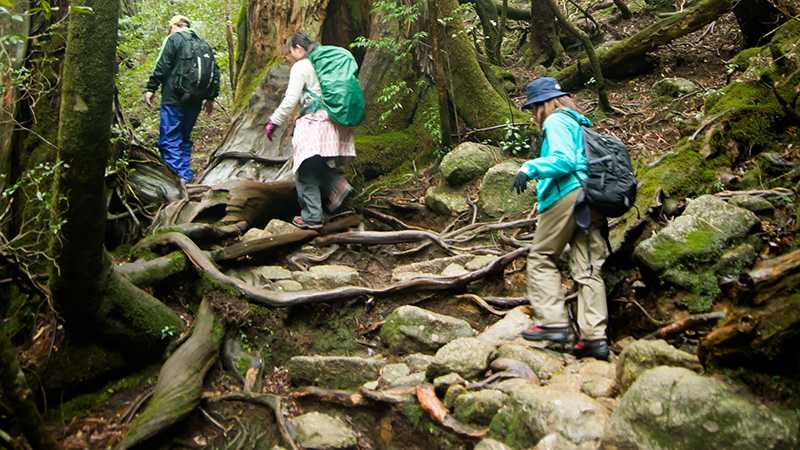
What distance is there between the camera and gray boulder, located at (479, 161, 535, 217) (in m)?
7.84

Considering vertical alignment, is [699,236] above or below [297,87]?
below

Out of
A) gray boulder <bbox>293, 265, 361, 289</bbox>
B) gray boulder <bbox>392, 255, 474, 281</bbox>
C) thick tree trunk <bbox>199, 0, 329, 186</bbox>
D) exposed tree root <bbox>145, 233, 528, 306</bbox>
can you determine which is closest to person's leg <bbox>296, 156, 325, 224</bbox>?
thick tree trunk <bbox>199, 0, 329, 186</bbox>

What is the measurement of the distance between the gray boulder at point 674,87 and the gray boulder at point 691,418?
7.87 m

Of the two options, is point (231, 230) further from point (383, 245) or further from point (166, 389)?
point (166, 389)

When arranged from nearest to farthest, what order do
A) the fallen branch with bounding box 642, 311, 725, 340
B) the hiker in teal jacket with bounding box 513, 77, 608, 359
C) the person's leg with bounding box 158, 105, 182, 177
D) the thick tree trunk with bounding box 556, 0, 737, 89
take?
the fallen branch with bounding box 642, 311, 725, 340 → the hiker in teal jacket with bounding box 513, 77, 608, 359 → the person's leg with bounding box 158, 105, 182, 177 → the thick tree trunk with bounding box 556, 0, 737, 89

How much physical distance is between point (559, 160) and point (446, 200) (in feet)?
11.8

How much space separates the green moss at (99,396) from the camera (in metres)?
4.67

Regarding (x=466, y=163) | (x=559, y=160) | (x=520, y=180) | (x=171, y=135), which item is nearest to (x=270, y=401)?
(x=520, y=180)

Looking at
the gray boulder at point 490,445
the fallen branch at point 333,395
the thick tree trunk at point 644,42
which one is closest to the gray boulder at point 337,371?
the fallen branch at point 333,395

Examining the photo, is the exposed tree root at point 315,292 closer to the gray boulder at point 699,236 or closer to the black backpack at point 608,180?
the gray boulder at point 699,236

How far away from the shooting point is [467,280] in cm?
618

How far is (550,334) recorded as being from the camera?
4.95 meters

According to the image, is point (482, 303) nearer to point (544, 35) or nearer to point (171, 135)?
point (171, 135)

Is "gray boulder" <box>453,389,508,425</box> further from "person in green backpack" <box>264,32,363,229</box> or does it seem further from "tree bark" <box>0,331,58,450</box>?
"person in green backpack" <box>264,32,363,229</box>
